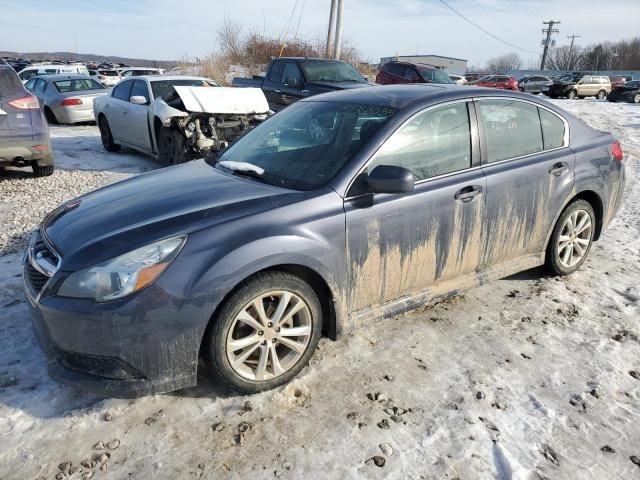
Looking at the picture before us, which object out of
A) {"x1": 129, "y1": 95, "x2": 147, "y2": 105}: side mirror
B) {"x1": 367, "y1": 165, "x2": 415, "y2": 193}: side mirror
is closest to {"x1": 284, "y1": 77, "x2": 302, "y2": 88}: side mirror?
{"x1": 129, "y1": 95, "x2": 147, "y2": 105}: side mirror

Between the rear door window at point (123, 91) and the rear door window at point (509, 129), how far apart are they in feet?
25.7

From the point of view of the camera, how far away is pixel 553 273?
172 inches

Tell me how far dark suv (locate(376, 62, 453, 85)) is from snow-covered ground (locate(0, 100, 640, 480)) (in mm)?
14296

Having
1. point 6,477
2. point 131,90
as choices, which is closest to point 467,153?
point 6,477

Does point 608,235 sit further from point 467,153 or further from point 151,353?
point 151,353

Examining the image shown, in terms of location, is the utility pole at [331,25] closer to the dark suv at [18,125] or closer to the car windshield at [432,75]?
the car windshield at [432,75]

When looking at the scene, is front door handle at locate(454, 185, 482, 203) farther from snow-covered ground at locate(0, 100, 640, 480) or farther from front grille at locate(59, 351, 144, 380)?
front grille at locate(59, 351, 144, 380)

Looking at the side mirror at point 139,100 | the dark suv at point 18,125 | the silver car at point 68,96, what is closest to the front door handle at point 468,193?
the dark suv at point 18,125

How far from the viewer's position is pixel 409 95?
11.7 feet

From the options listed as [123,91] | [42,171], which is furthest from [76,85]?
[42,171]

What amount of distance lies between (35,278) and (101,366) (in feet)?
2.19

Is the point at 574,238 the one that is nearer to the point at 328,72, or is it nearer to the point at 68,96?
the point at 328,72

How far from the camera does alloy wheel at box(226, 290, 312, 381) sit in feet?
8.88

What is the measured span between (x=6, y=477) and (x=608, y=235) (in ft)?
19.0
